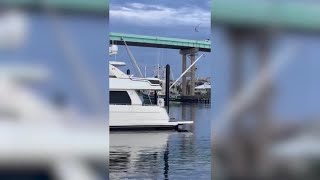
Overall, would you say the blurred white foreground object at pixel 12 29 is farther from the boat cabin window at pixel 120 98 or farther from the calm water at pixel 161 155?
the boat cabin window at pixel 120 98

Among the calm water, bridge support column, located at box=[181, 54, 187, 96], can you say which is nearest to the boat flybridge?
the calm water

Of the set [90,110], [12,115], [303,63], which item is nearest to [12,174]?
[12,115]

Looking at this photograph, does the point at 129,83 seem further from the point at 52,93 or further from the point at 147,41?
the point at 52,93

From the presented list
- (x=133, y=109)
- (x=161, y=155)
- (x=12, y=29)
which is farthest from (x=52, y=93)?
(x=133, y=109)

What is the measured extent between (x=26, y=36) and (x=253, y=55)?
0.58 m

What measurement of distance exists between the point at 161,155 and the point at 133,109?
2935 millimetres

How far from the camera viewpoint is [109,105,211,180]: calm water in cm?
394

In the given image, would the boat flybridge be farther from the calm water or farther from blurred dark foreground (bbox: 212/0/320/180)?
blurred dark foreground (bbox: 212/0/320/180)

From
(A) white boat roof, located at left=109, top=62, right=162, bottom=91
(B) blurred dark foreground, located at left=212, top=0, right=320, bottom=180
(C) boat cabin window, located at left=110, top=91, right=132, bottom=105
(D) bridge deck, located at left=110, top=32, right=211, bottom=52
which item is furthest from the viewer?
(C) boat cabin window, located at left=110, top=91, right=132, bottom=105

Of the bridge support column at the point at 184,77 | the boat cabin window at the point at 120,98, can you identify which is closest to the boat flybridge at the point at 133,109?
the boat cabin window at the point at 120,98

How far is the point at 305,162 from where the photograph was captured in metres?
1.30

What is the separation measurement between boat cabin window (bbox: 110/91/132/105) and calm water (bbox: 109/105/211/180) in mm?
650

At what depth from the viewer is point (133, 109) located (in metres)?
8.67

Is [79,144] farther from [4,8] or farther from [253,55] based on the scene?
[253,55]
